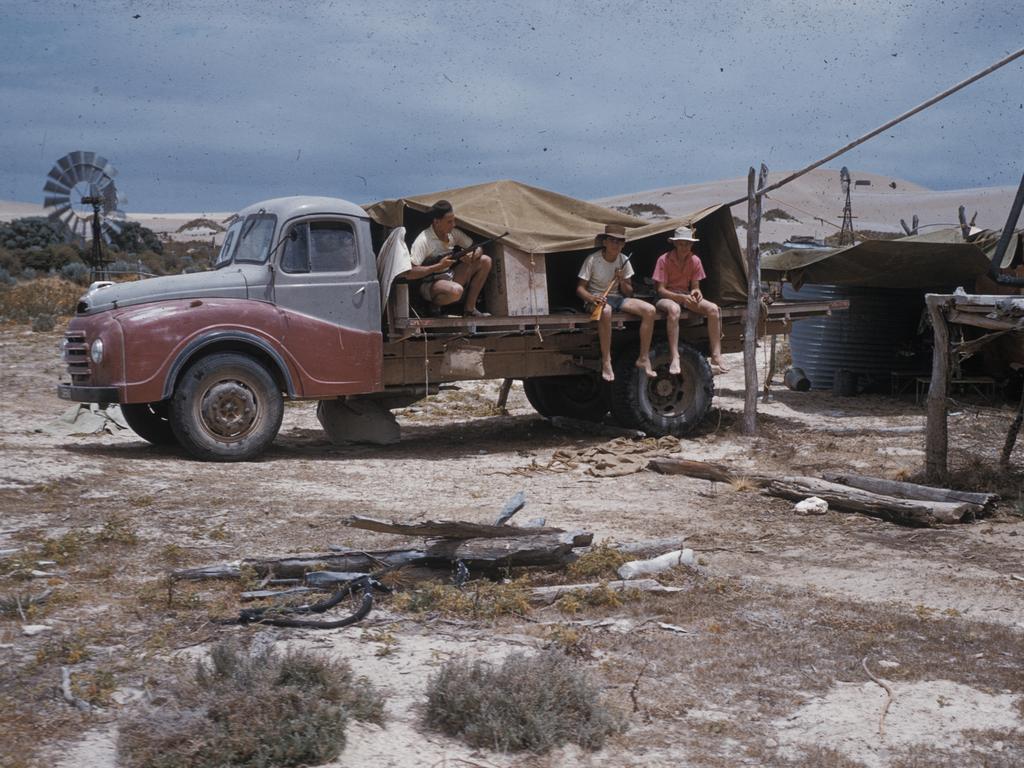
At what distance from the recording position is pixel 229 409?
1027cm

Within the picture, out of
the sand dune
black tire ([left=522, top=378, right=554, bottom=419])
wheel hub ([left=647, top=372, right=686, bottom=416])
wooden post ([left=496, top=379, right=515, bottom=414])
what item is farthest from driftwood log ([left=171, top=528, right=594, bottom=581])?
the sand dune

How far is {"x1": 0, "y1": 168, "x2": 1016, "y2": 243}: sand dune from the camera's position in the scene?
235 ft

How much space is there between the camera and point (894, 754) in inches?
167

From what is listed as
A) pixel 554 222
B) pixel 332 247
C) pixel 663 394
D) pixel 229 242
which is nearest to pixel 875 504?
pixel 663 394

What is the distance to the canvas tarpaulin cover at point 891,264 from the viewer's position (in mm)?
14234

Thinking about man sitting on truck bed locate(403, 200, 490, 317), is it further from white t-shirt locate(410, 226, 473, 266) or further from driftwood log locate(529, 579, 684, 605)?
driftwood log locate(529, 579, 684, 605)

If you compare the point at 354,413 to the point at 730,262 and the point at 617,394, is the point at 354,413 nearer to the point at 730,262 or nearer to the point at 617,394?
Result: the point at 617,394

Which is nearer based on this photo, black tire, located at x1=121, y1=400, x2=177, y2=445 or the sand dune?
black tire, located at x1=121, y1=400, x2=177, y2=445

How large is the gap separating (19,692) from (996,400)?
12.8 metres

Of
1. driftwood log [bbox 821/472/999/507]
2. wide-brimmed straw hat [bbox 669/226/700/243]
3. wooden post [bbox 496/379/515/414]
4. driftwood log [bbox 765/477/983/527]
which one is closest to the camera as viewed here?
driftwood log [bbox 765/477/983/527]

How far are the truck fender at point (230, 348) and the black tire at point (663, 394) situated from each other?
3.53m

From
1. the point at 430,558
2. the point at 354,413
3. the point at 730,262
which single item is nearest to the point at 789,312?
the point at 730,262

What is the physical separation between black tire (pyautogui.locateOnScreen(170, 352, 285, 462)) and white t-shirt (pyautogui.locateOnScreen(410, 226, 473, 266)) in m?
1.79

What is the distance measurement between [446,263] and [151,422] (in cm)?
316
